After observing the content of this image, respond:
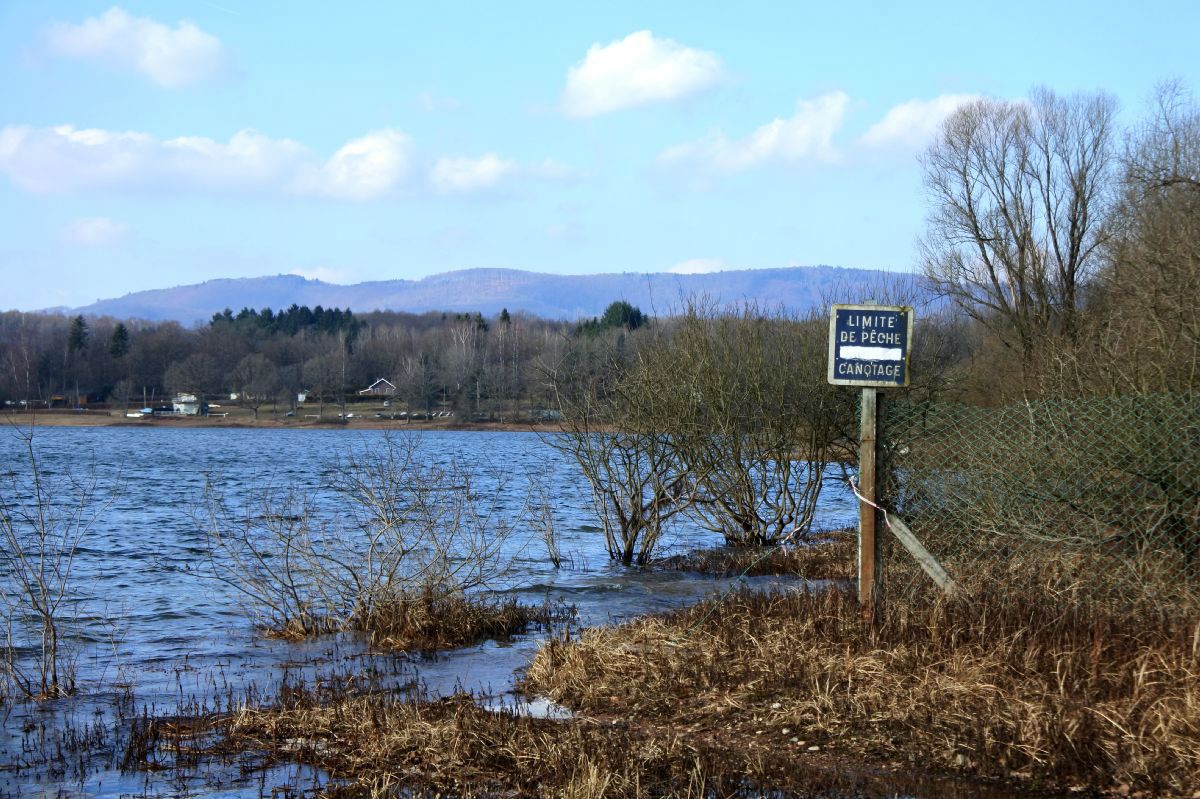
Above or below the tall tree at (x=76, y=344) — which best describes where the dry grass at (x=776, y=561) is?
below

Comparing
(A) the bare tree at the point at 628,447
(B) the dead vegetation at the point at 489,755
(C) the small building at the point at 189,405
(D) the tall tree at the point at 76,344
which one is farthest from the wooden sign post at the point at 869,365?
(C) the small building at the point at 189,405

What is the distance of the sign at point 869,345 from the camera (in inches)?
319

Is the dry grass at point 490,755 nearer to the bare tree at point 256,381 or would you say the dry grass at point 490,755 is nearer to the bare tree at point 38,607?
the bare tree at point 38,607

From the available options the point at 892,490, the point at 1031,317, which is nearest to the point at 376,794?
the point at 892,490

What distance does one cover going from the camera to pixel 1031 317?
111 ft

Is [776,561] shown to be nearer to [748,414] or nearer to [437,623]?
[748,414]

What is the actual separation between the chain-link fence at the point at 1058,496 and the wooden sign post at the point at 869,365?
20 centimetres

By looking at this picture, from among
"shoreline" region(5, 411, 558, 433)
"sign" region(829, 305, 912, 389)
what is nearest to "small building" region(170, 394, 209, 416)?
"shoreline" region(5, 411, 558, 433)

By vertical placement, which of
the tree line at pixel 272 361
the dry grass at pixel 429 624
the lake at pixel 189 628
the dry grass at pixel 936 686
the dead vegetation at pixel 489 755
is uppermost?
the tree line at pixel 272 361

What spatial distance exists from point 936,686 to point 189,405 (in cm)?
10856

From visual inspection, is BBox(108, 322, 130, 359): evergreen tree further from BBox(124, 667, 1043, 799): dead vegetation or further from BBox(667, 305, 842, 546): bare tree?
BBox(124, 667, 1043, 799): dead vegetation

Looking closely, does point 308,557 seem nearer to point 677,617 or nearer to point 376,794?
point 677,617

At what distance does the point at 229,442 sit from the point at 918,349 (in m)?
60.6

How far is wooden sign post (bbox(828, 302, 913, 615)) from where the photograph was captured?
8109mm
